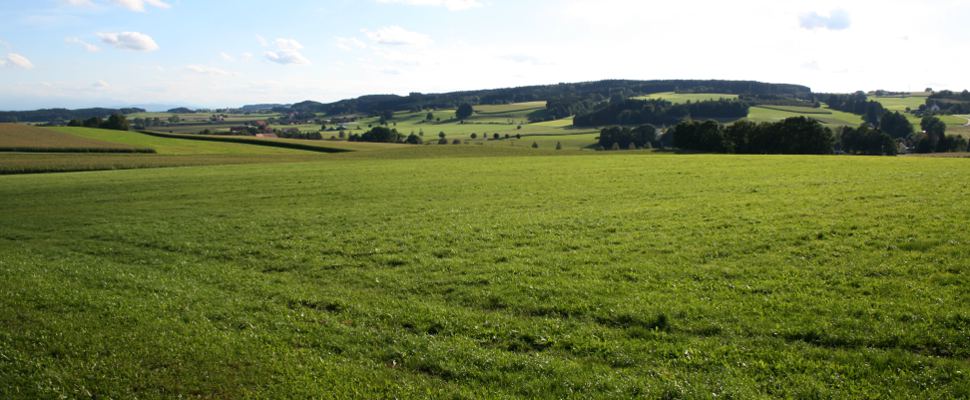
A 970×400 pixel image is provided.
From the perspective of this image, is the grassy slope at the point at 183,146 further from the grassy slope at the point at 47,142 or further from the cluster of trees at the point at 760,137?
the cluster of trees at the point at 760,137

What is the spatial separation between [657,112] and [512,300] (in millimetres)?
172437

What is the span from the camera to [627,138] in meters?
129

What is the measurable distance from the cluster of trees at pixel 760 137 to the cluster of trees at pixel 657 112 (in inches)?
2805

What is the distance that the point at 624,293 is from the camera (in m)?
14.3

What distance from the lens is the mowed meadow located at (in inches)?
400

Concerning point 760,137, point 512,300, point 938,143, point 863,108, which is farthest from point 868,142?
point 512,300

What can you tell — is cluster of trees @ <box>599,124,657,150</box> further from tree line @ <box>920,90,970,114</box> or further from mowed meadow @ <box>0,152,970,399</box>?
tree line @ <box>920,90,970,114</box>

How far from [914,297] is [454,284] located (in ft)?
36.2

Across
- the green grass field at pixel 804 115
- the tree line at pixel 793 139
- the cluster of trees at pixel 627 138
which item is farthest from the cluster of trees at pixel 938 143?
the cluster of trees at pixel 627 138

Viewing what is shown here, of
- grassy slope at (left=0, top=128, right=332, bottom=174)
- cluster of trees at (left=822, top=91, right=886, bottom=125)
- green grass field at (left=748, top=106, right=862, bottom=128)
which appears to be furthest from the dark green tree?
grassy slope at (left=0, top=128, right=332, bottom=174)

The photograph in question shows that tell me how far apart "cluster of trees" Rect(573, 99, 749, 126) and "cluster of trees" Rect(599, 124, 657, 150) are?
37001 millimetres

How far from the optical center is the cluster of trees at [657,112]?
171500 millimetres

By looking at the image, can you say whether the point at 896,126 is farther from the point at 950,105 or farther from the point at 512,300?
the point at 512,300

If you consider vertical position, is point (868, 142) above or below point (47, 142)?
below
